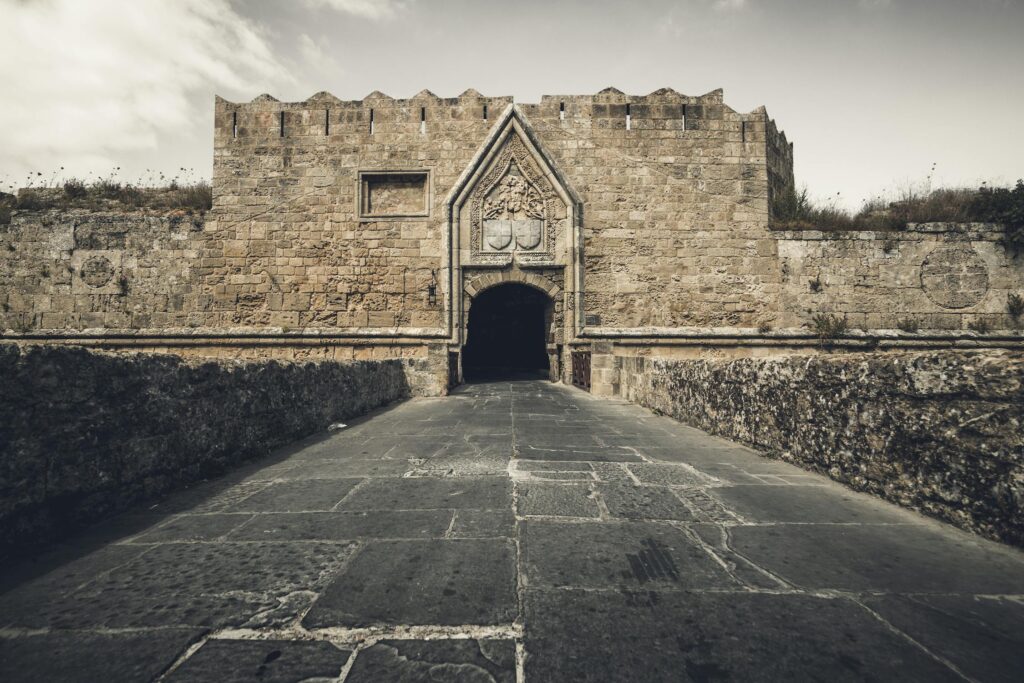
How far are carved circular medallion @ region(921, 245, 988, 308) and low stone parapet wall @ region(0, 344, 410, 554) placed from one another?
1503cm

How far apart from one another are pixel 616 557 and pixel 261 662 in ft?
4.34

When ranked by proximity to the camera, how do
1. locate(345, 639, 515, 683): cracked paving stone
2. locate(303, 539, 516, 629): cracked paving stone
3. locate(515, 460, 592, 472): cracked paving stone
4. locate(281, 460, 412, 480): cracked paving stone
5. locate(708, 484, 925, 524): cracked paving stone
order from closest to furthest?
locate(345, 639, 515, 683): cracked paving stone → locate(303, 539, 516, 629): cracked paving stone → locate(708, 484, 925, 524): cracked paving stone → locate(281, 460, 412, 480): cracked paving stone → locate(515, 460, 592, 472): cracked paving stone

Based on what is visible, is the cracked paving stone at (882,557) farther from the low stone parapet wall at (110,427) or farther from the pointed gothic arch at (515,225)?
the pointed gothic arch at (515,225)

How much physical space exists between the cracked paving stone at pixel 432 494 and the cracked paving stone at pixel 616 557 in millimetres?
447

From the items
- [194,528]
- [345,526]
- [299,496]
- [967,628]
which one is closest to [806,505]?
[967,628]

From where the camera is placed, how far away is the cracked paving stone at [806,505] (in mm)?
2359

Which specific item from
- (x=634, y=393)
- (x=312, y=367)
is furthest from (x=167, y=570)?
(x=634, y=393)

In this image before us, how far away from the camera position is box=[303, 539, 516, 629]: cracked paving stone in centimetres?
146

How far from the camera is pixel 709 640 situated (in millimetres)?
1346

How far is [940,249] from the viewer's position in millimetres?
11320

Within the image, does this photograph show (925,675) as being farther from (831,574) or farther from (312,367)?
(312,367)

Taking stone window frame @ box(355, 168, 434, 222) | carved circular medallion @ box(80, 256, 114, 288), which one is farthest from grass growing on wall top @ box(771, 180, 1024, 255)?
carved circular medallion @ box(80, 256, 114, 288)

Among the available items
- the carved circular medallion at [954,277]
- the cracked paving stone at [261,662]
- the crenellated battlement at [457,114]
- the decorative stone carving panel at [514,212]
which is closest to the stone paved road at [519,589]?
the cracked paving stone at [261,662]

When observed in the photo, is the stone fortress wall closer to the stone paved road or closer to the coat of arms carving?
the coat of arms carving
